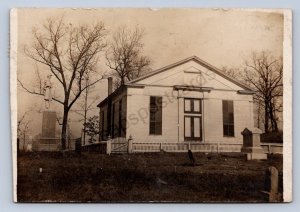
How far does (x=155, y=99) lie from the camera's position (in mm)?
5016

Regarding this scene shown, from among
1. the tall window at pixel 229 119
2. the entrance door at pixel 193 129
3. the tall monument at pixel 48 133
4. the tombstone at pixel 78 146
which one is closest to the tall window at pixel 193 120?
the entrance door at pixel 193 129

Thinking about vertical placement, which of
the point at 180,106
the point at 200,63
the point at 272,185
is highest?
the point at 200,63

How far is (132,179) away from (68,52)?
61.4 inches

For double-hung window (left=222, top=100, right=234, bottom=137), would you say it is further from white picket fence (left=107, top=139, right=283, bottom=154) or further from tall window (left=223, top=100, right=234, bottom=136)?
white picket fence (left=107, top=139, right=283, bottom=154)

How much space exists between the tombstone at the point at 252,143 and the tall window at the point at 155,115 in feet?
3.03

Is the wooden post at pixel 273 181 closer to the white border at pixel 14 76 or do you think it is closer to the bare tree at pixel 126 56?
the bare tree at pixel 126 56

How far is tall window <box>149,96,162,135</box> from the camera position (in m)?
4.98

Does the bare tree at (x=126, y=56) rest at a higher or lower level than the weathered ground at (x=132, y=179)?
higher

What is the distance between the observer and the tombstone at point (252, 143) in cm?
501

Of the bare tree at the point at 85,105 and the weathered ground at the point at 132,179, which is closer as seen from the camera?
the weathered ground at the point at 132,179

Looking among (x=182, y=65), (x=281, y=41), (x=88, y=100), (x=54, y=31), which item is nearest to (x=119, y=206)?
(x=88, y=100)

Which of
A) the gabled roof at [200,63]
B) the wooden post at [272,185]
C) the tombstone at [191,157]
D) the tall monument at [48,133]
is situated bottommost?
the wooden post at [272,185]

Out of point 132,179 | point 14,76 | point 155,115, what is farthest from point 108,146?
point 14,76

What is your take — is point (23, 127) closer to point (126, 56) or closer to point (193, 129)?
point (126, 56)
